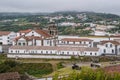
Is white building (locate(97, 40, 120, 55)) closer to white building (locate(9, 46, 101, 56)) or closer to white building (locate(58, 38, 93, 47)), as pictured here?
white building (locate(9, 46, 101, 56))

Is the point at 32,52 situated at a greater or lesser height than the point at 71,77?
lesser

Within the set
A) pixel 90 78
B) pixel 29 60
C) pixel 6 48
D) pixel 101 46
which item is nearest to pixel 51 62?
pixel 29 60

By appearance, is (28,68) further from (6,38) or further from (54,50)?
(6,38)

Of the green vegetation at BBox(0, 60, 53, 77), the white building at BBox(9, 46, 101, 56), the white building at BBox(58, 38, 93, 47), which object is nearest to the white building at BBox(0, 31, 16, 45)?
the white building at BBox(9, 46, 101, 56)

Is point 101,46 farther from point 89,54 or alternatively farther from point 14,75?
point 14,75

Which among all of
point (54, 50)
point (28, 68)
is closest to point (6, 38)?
point (54, 50)

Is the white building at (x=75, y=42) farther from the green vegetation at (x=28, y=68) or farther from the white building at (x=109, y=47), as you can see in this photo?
the green vegetation at (x=28, y=68)

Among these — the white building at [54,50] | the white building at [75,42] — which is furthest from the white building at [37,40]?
the white building at [54,50]
